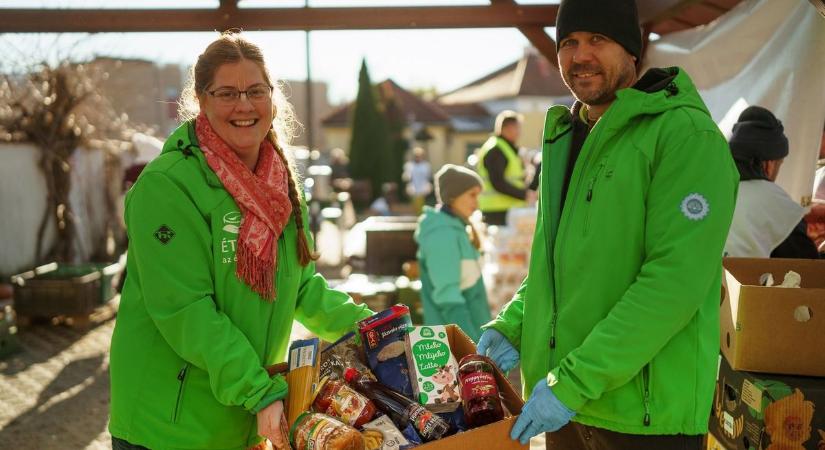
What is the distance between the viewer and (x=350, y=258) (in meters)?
8.68

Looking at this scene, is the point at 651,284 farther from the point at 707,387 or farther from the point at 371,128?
the point at 371,128

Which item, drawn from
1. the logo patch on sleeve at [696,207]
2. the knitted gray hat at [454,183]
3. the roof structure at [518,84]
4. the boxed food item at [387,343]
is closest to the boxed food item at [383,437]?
the boxed food item at [387,343]

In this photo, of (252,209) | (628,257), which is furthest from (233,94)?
(628,257)

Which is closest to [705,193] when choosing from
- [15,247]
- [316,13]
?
[316,13]

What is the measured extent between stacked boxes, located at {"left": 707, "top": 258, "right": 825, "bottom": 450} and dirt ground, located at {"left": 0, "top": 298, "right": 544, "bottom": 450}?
2.07m

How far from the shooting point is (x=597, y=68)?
2.11m

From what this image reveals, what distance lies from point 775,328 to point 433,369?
159 cm

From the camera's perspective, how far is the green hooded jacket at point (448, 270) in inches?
176

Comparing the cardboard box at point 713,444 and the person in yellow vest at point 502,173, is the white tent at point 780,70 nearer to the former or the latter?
the cardboard box at point 713,444

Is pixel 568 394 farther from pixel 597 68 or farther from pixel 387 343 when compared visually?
pixel 597 68

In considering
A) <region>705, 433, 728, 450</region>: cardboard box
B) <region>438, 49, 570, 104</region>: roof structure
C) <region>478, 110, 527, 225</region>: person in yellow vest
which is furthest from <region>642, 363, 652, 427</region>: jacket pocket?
<region>438, 49, 570, 104</region>: roof structure

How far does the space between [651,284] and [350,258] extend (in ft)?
22.9

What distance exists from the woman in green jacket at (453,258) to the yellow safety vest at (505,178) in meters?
3.16

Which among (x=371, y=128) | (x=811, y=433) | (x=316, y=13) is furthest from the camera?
(x=371, y=128)
